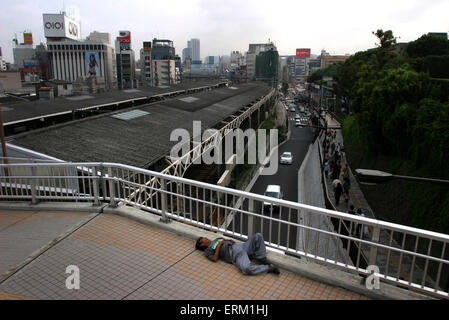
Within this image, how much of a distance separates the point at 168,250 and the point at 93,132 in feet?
32.9

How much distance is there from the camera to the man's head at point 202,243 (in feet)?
14.8

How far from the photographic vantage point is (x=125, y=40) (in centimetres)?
10031

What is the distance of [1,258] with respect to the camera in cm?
451

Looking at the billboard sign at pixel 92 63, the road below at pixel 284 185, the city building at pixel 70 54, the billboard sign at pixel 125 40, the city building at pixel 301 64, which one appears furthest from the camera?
the city building at pixel 301 64

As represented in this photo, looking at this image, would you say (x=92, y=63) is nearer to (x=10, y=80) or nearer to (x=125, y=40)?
(x=125, y=40)

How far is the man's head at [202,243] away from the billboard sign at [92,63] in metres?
86.3

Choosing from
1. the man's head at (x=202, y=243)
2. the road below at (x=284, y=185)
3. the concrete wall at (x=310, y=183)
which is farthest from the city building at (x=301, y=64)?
the man's head at (x=202, y=243)

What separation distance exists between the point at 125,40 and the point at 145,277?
10687 cm

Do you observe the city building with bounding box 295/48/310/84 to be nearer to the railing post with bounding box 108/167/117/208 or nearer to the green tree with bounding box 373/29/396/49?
the green tree with bounding box 373/29/396/49

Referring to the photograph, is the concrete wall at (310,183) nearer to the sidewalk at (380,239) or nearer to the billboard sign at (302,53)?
the sidewalk at (380,239)

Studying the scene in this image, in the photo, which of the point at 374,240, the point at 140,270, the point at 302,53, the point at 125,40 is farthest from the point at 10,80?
the point at 302,53

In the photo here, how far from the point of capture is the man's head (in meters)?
4.50

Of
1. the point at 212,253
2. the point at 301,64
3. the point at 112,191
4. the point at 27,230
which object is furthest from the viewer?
the point at 301,64
